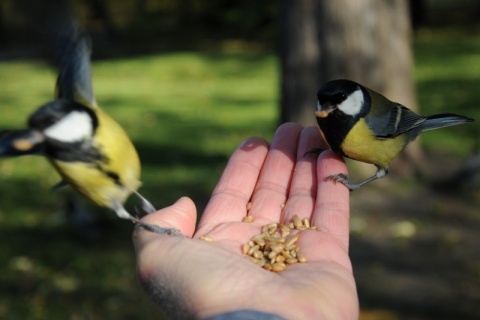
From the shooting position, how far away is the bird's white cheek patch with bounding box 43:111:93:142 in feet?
8.01

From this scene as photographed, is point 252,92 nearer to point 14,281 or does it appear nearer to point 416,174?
point 416,174

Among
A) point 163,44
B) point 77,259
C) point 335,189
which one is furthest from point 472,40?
point 335,189

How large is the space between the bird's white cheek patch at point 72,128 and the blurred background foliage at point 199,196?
28.8 inches

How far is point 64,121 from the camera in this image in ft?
8.10

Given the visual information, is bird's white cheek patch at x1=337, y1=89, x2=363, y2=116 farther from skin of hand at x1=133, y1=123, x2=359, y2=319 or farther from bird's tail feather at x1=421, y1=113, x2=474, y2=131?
A: bird's tail feather at x1=421, y1=113, x2=474, y2=131

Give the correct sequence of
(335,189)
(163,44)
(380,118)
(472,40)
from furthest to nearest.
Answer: (163,44) → (472,40) → (380,118) → (335,189)

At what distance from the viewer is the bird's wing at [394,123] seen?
A: 332 centimetres

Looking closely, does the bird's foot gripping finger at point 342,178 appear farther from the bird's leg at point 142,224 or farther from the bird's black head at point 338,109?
the bird's leg at point 142,224

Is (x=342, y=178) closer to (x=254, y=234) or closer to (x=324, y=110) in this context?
(x=324, y=110)

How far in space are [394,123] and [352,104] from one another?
324 mm

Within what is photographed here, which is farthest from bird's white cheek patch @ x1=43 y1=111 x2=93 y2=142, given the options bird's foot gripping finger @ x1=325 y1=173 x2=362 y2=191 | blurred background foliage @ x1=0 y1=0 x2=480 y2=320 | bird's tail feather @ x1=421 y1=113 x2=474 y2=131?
bird's tail feather @ x1=421 y1=113 x2=474 y2=131

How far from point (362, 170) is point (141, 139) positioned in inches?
148

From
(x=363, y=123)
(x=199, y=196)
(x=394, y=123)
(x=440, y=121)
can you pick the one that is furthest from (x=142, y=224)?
(x=199, y=196)

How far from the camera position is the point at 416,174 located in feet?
22.6
